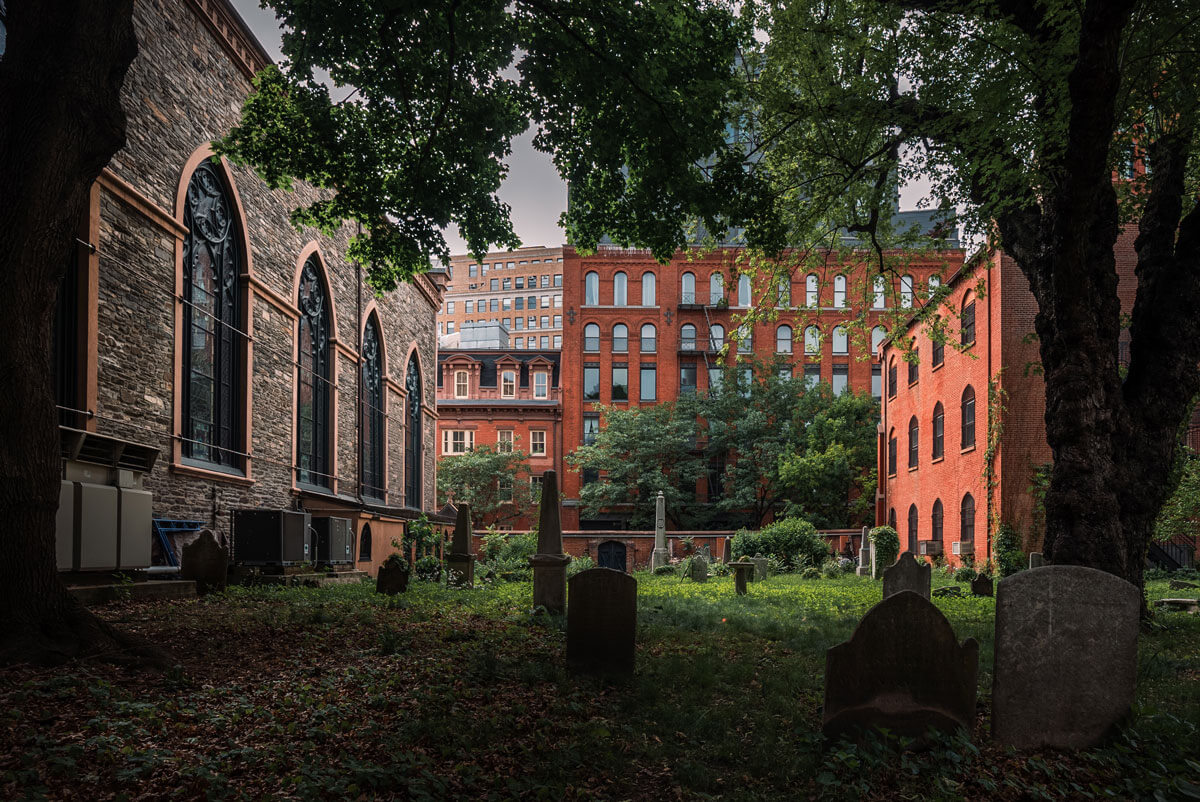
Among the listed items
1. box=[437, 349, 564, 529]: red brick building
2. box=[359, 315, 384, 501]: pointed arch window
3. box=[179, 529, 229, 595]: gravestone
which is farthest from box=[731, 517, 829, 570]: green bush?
box=[437, 349, 564, 529]: red brick building

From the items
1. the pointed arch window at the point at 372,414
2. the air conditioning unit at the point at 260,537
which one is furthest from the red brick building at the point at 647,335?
the air conditioning unit at the point at 260,537

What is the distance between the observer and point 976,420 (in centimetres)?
2608

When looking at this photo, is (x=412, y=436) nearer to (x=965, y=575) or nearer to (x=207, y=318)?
(x=207, y=318)

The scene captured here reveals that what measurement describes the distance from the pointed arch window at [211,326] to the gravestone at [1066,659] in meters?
13.1

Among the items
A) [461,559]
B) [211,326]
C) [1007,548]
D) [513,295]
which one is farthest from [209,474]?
[513,295]

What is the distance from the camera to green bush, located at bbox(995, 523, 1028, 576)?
22.3 m

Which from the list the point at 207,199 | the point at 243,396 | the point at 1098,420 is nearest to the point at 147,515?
the point at 243,396

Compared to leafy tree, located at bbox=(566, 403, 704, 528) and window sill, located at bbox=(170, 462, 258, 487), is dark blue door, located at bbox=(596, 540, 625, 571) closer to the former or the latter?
leafy tree, located at bbox=(566, 403, 704, 528)

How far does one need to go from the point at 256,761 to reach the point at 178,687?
167cm

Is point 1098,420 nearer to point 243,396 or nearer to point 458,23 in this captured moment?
point 458,23

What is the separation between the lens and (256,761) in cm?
458

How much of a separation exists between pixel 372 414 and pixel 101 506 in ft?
52.3

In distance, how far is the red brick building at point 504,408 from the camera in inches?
1959

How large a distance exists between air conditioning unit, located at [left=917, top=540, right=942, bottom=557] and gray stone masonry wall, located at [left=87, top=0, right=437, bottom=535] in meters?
22.0
